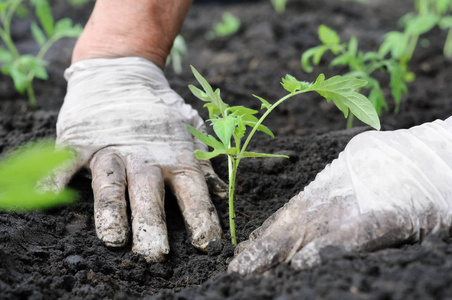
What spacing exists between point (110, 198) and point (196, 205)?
0.36 meters

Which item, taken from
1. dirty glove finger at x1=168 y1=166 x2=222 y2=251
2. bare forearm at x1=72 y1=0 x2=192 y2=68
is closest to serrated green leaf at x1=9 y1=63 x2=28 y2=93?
bare forearm at x1=72 y1=0 x2=192 y2=68

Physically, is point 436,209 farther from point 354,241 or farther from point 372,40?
point 372,40

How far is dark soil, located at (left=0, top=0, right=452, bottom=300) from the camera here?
1.29 meters

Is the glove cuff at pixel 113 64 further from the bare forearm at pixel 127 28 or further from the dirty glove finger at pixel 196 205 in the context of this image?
the dirty glove finger at pixel 196 205

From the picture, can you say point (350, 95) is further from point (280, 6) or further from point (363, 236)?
point (280, 6)

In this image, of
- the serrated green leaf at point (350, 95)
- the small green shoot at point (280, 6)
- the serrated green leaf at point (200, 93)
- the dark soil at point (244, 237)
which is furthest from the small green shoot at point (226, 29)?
the serrated green leaf at point (350, 95)

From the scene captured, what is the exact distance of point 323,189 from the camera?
5.79 feet

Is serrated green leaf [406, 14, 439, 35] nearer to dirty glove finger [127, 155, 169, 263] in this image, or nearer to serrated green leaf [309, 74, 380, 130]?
serrated green leaf [309, 74, 380, 130]

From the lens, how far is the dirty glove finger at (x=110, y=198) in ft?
6.21

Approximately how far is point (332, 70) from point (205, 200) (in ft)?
10.8

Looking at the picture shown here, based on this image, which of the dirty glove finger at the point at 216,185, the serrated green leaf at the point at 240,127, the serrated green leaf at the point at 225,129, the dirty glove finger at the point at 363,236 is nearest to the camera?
the dirty glove finger at the point at 363,236

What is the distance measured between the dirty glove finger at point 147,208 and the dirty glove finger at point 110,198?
42 millimetres

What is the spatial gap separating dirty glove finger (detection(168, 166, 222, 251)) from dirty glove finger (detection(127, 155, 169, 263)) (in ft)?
0.27

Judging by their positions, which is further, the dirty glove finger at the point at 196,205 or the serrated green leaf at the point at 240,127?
the dirty glove finger at the point at 196,205
